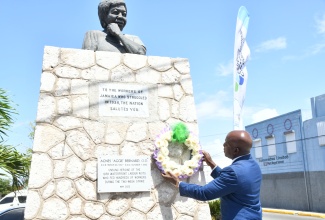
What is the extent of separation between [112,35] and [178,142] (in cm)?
182

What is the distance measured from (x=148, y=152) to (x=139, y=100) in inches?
27.3

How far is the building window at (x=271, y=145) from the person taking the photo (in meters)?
21.2

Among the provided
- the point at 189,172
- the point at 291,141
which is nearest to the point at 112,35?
the point at 189,172

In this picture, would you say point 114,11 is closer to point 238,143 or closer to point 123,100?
point 123,100

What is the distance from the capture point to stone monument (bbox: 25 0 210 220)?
4.26 m

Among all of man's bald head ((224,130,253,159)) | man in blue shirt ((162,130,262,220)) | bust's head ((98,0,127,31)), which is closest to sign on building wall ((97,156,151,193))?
man in blue shirt ((162,130,262,220))

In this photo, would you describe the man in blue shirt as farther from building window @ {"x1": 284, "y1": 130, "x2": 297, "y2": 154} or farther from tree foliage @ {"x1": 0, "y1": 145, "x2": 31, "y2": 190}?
building window @ {"x1": 284, "y1": 130, "x2": 297, "y2": 154}

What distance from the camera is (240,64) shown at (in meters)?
6.88

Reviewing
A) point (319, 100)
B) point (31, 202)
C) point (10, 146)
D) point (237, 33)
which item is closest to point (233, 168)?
point (31, 202)

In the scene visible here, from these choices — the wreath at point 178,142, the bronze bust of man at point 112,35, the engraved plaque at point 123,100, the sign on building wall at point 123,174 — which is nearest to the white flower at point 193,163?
the wreath at point 178,142

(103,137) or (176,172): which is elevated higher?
(103,137)

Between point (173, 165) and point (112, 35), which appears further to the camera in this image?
point (112, 35)

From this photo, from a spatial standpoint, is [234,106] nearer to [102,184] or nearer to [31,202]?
[102,184]

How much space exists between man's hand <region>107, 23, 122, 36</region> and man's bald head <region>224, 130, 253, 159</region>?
2.61m
